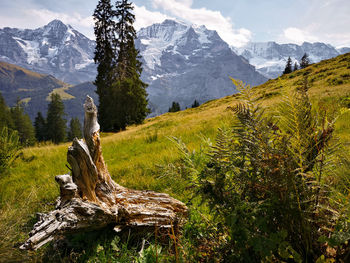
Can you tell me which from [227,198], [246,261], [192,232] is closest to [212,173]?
[227,198]

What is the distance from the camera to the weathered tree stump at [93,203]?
5.64 feet

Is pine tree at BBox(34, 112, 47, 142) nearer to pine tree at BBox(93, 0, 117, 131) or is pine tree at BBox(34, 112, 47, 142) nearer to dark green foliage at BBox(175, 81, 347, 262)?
pine tree at BBox(93, 0, 117, 131)

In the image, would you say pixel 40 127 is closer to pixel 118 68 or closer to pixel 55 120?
pixel 55 120

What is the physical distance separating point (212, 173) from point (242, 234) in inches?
17.0

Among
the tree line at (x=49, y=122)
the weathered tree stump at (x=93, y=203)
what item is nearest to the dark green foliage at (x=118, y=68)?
the weathered tree stump at (x=93, y=203)

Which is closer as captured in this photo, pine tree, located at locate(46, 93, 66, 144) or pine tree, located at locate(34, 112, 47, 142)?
pine tree, located at locate(46, 93, 66, 144)

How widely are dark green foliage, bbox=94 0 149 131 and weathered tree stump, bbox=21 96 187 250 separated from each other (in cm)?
2426

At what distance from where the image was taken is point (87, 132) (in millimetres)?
2523

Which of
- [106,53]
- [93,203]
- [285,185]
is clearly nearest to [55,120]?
[106,53]

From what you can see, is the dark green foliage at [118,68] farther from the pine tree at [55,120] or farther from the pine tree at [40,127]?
the pine tree at [40,127]

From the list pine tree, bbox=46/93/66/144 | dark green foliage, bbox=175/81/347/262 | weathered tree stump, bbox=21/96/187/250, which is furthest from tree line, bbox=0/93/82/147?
dark green foliage, bbox=175/81/347/262

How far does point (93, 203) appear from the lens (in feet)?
6.36

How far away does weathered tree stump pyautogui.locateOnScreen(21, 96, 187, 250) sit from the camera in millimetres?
1719

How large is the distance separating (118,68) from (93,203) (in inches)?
1078
